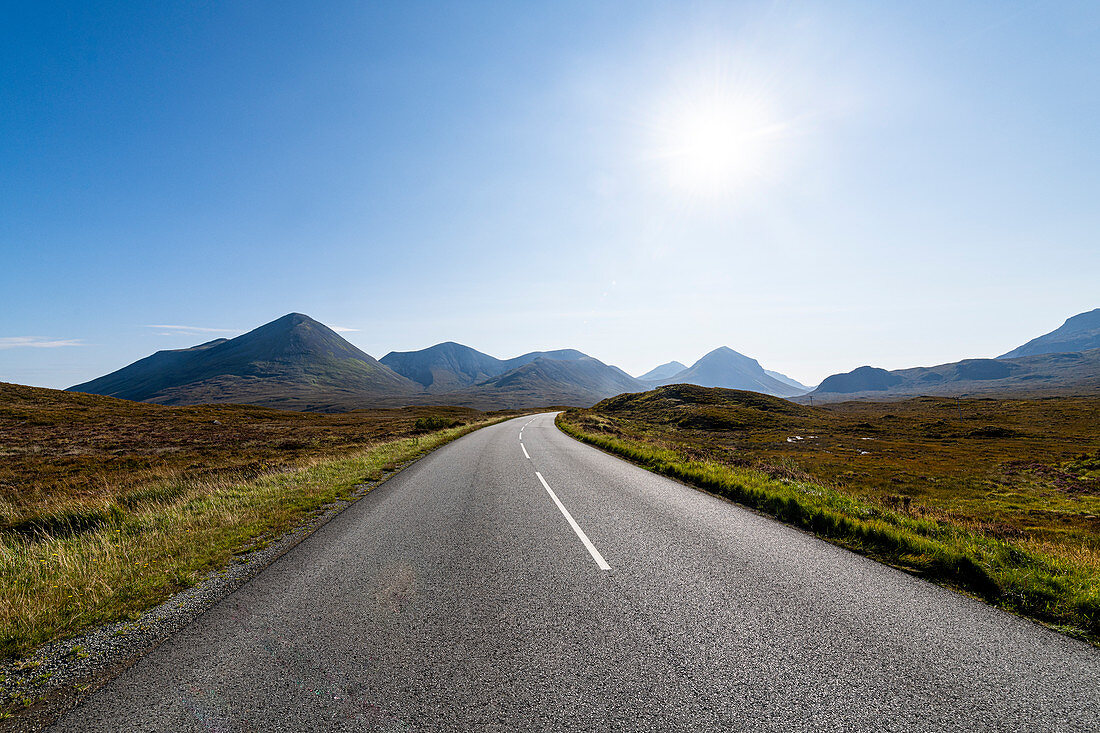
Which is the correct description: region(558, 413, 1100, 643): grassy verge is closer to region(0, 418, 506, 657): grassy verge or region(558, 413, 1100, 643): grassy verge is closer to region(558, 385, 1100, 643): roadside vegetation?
region(558, 385, 1100, 643): roadside vegetation

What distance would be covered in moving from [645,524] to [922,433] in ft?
225

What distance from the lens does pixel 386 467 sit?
645 inches

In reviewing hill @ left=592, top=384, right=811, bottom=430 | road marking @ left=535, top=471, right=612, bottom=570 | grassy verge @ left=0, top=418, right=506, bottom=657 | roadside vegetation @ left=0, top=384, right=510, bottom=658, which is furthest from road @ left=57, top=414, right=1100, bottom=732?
hill @ left=592, top=384, right=811, bottom=430

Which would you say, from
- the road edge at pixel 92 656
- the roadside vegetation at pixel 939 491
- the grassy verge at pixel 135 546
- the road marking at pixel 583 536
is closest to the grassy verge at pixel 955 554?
the roadside vegetation at pixel 939 491

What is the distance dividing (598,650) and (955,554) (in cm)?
600

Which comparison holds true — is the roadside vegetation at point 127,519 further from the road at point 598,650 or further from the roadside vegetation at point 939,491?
the roadside vegetation at point 939,491

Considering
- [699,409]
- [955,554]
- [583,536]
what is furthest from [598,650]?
[699,409]

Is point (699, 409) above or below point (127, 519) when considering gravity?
below

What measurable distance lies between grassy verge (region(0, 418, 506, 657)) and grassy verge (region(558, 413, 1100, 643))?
10.9 metres

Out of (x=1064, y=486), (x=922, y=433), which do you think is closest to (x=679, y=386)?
(x=922, y=433)

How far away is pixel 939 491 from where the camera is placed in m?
21.5

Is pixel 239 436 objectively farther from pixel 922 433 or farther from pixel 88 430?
pixel 922 433

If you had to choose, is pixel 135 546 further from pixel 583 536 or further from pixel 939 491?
pixel 939 491

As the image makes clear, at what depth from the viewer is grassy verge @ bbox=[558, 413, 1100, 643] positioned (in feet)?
16.2
